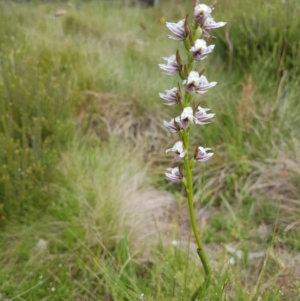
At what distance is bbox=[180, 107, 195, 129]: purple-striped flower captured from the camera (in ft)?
4.49

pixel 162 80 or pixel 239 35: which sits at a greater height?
pixel 239 35

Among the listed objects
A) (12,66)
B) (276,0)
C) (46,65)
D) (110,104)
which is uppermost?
(276,0)

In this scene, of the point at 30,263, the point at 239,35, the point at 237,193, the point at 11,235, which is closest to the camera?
the point at 30,263

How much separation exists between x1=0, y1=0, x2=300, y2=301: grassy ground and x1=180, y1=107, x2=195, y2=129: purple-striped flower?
643 mm

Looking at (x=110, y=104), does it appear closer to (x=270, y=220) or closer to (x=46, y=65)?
(x=46, y=65)

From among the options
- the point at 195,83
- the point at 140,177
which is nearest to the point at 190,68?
the point at 195,83

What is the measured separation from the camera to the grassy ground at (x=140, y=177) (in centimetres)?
225

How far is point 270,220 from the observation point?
2.80 meters

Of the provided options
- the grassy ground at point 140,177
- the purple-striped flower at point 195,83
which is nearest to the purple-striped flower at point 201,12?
the purple-striped flower at point 195,83

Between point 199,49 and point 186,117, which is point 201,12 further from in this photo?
point 186,117

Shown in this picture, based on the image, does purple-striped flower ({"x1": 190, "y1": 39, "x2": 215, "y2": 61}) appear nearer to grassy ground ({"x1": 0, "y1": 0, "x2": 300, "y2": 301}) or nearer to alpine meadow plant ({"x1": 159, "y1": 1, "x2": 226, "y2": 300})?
alpine meadow plant ({"x1": 159, "y1": 1, "x2": 226, "y2": 300})

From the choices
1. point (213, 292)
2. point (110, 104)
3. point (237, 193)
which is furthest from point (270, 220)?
point (110, 104)

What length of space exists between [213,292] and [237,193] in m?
1.19

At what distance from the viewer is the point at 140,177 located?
3.16 meters
